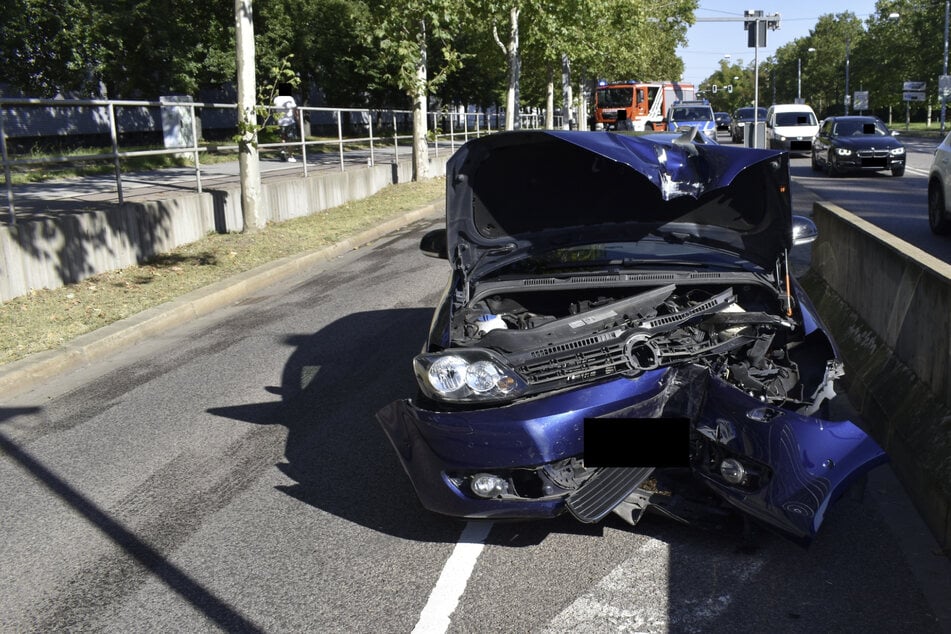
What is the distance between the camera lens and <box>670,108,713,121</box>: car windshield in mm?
36625

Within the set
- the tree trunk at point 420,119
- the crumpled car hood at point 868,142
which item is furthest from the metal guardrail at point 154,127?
the crumpled car hood at point 868,142

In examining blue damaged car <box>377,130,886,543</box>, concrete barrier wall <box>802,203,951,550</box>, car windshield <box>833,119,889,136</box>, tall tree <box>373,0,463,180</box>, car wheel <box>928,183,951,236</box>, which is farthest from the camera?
car windshield <box>833,119,889,136</box>

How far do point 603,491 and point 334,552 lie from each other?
4.09 ft

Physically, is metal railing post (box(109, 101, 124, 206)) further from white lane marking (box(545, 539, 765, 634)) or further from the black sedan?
the black sedan

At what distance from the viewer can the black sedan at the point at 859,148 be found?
23.8 m

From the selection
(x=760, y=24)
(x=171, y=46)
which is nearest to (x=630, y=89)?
(x=760, y=24)

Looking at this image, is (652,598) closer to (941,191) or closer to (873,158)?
(941,191)

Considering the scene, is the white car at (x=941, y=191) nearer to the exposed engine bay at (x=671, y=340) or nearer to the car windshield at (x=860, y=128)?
the exposed engine bay at (x=671, y=340)

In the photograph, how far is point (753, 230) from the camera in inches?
202

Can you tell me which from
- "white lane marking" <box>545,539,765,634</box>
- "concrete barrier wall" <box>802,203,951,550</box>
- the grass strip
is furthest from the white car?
"white lane marking" <box>545,539,765,634</box>

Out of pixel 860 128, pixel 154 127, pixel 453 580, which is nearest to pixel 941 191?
pixel 453 580

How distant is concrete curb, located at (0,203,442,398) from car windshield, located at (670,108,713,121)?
25234 mm

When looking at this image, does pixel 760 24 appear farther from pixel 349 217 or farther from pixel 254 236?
pixel 254 236

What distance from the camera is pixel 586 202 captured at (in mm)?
5539
